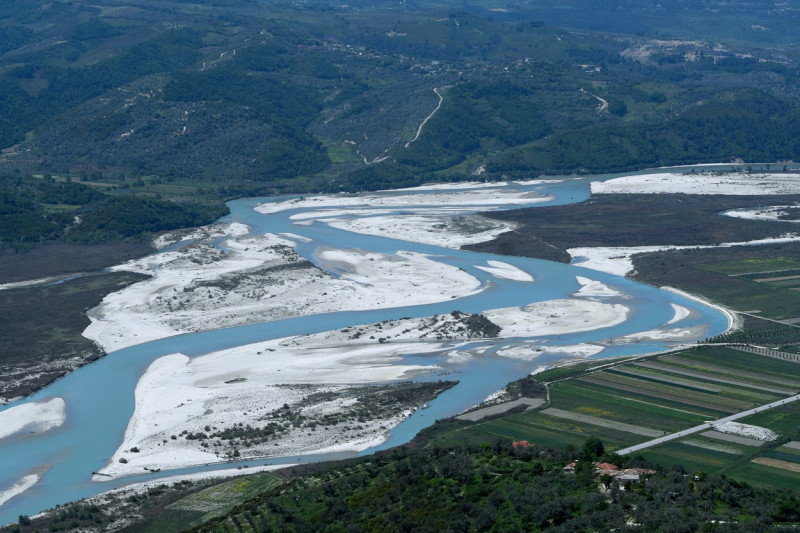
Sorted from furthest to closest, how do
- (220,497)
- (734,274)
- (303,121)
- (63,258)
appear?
1. (303,121)
2. (63,258)
3. (734,274)
4. (220,497)

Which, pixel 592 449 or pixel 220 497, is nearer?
pixel 592 449

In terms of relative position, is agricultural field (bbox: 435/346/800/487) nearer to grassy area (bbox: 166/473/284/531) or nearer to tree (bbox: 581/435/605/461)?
tree (bbox: 581/435/605/461)

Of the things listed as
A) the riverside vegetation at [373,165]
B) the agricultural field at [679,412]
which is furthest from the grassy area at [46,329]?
the agricultural field at [679,412]

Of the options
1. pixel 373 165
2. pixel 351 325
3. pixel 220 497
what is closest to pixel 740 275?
pixel 351 325

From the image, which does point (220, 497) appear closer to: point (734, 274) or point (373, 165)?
point (734, 274)

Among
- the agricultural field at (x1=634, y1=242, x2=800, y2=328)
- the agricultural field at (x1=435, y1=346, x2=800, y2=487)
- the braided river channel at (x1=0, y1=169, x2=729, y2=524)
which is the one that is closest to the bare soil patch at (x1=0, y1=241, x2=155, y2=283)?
the braided river channel at (x1=0, y1=169, x2=729, y2=524)

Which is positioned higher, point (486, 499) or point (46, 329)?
point (46, 329)
